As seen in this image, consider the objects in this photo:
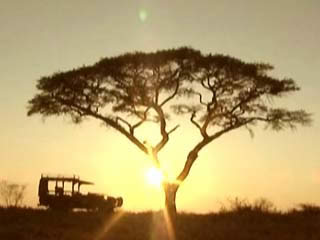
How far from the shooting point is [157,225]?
31.5 m

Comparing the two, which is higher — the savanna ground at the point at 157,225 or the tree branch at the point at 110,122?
the tree branch at the point at 110,122

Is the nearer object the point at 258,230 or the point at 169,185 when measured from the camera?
the point at 258,230

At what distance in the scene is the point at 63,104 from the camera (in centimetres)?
4734

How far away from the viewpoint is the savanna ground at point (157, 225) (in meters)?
27.4

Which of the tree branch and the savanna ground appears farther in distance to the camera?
the tree branch

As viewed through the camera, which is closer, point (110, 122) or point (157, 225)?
point (157, 225)

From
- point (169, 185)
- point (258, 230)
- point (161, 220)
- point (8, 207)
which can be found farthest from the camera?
point (169, 185)

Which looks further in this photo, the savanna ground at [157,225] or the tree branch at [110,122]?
the tree branch at [110,122]

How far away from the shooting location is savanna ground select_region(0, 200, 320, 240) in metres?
27.4

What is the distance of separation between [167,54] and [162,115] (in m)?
3.54

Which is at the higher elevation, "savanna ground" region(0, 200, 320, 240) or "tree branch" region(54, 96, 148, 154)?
"tree branch" region(54, 96, 148, 154)

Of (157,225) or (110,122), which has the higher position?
(110,122)

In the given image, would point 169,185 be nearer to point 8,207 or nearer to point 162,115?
point 162,115

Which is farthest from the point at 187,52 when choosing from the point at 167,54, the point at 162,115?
the point at 162,115
